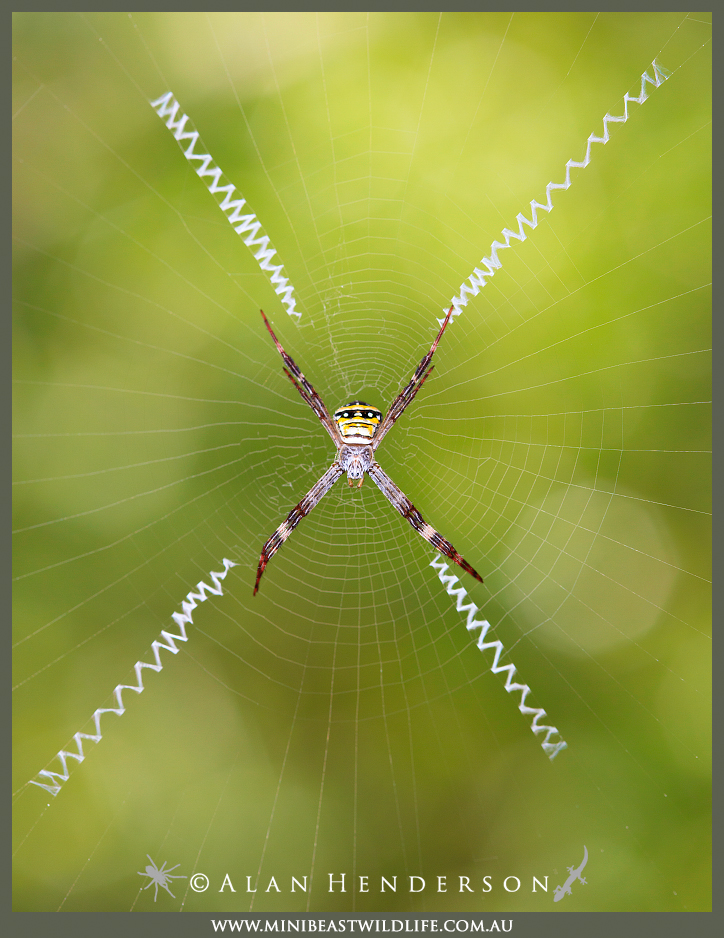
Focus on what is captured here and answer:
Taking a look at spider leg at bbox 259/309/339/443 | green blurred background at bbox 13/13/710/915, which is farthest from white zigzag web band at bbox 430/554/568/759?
spider leg at bbox 259/309/339/443

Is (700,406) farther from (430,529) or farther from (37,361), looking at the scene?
(37,361)

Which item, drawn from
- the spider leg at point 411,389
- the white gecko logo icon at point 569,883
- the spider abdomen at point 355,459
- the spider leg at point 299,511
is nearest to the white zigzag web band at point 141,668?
the spider leg at point 299,511

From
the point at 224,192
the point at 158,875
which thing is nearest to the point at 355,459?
the point at 224,192

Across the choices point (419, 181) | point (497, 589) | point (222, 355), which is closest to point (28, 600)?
point (222, 355)

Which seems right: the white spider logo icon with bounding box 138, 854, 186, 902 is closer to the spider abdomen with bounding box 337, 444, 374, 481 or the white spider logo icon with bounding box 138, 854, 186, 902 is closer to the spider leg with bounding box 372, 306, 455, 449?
the spider abdomen with bounding box 337, 444, 374, 481

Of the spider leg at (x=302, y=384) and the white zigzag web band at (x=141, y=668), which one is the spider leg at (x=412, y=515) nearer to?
the spider leg at (x=302, y=384)

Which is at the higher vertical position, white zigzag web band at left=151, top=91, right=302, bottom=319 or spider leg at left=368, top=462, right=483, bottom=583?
white zigzag web band at left=151, top=91, right=302, bottom=319

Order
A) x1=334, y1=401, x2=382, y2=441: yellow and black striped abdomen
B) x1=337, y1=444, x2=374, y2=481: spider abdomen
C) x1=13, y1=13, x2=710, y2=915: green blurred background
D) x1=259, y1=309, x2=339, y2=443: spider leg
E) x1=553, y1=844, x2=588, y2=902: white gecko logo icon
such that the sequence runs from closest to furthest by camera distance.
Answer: x1=259, y1=309, x2=339, y2=443: spider leg
x1=553, y1=844, x2=588, y2=902: white gecko logo icon
x1=13, y1=13, x2=710, y2=915: green blurred background
x1=334, y1=401, x2=382, y2=441: yellow and black striped abdomen
x1=337, y1=444, x2=374, y2=481: spider abdomen

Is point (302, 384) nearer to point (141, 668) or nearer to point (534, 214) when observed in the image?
point (534, 214)
